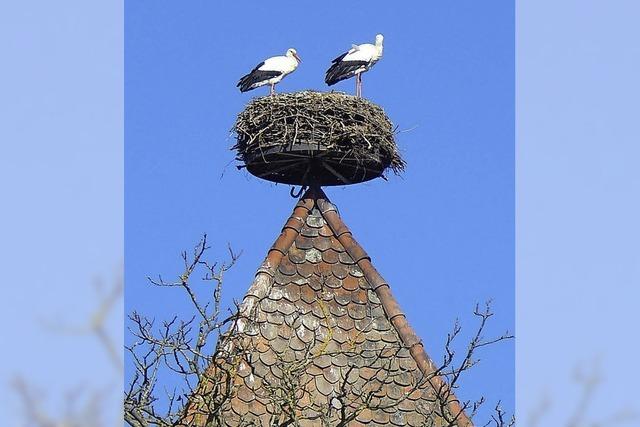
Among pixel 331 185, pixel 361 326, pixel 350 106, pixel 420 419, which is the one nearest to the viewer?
pixel 420 419

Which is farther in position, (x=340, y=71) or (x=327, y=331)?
(x=340, y=71)

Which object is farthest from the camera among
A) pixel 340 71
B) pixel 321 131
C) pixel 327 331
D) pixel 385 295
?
pixel 340 71

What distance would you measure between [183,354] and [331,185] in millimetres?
3344

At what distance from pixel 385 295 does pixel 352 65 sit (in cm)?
424

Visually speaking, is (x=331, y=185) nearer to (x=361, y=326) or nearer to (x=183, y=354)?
(x=361, y=326)

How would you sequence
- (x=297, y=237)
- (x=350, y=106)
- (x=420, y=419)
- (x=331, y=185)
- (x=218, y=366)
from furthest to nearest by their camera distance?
(x=350, y=106)
(x=331, y=185)
(x=297, y=237)
(x=420, y=419)
(x=218, y=366)

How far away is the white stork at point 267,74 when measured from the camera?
12703 mm

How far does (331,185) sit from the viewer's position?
1005cm

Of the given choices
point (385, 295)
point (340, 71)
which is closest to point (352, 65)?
point (340, 71)

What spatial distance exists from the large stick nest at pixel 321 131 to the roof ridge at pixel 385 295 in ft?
1.33

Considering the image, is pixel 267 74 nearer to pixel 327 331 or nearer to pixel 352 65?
pixel 352 65

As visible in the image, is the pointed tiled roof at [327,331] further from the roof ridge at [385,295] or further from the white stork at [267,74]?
the white stork at [267,74]

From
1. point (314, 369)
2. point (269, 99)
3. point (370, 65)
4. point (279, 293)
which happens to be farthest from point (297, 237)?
point (370, 65)

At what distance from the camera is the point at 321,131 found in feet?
33.7
